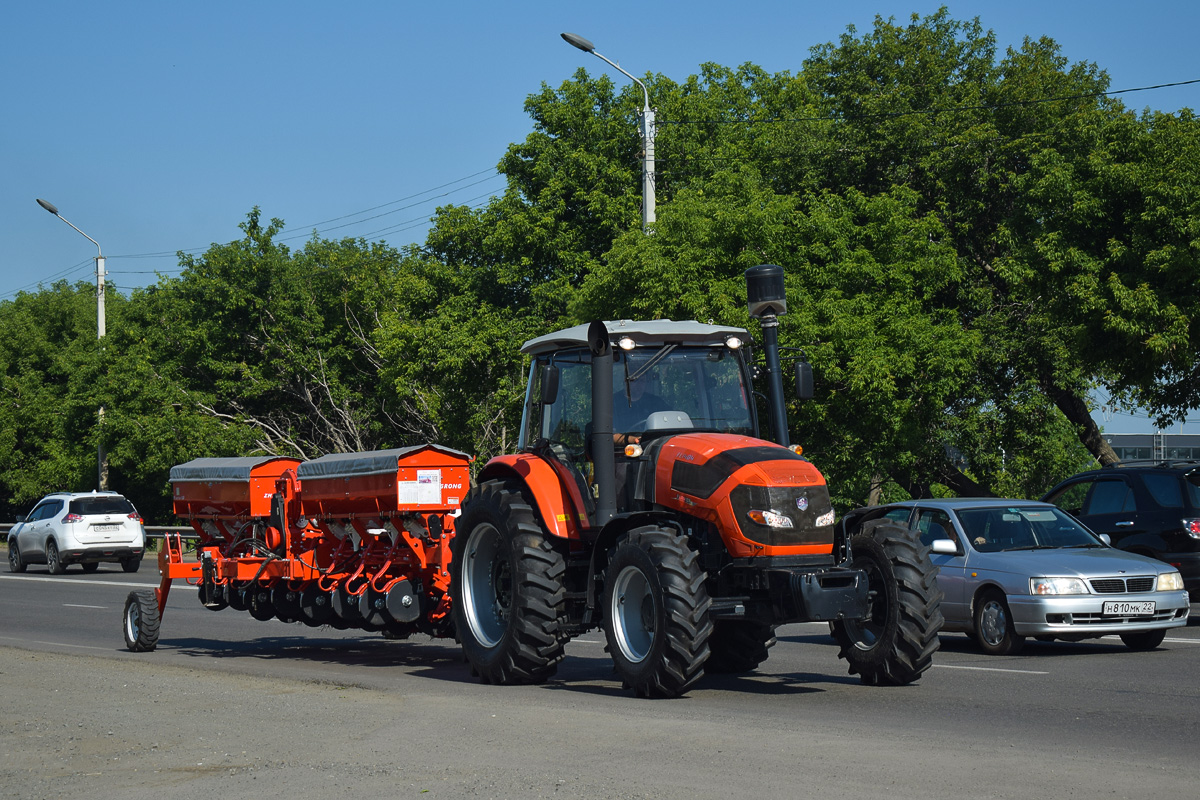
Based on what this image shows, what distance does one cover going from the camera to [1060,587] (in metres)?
12.6

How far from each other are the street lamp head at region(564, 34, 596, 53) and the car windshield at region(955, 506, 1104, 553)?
1659cm

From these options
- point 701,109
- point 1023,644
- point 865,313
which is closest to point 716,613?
point 1023,644

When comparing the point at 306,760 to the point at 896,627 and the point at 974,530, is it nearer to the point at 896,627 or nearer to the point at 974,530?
the point at 896,627

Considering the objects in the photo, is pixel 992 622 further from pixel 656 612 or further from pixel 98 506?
pixel 98 506

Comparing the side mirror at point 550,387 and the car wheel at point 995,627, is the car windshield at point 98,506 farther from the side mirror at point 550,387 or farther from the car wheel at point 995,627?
the car wheel at point 995,627

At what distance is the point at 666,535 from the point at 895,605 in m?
1.80

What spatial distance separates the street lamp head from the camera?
27891mm

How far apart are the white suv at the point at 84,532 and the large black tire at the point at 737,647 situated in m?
23.7

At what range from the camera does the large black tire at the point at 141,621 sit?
14.7 meters

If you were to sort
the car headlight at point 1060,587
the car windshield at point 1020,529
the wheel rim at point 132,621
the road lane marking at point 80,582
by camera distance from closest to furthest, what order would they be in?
1. the car headlight at point 1060,587
2. the car windshield at point 1020,529
3. the wheel rim at point 132,621
4. the road lane marking at point 80,582

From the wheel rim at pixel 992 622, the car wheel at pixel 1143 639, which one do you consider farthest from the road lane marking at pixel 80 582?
the car wheel at pixel 1143 639

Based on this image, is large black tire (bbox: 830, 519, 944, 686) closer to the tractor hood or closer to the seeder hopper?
the tractor hood

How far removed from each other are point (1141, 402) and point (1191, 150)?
5.83m

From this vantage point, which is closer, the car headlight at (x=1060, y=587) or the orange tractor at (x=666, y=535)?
the orange tractor at (x=666, y=535)
